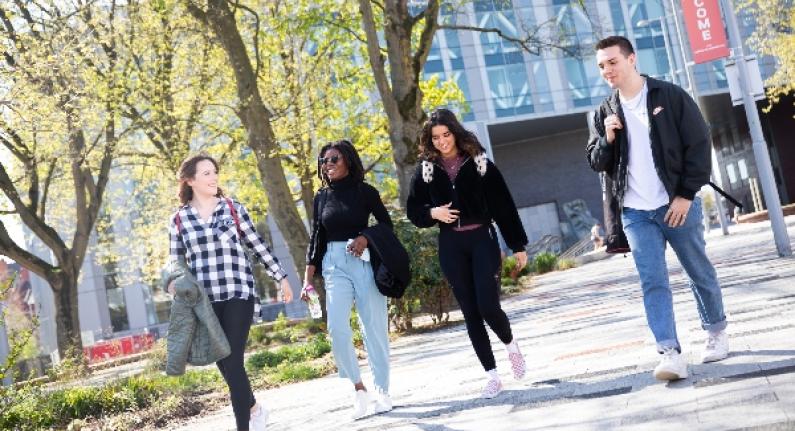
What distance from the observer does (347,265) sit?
23.4 feet

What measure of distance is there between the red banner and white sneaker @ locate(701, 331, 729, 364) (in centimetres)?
1363

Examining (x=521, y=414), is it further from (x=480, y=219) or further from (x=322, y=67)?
(x=322, y=67)

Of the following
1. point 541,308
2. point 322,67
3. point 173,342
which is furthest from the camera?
point 322,67

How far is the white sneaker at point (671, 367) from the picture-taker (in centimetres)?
546

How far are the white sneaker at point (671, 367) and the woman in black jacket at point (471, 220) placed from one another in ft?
4.54

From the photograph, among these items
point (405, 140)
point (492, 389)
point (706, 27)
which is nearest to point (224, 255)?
point (492, 389)

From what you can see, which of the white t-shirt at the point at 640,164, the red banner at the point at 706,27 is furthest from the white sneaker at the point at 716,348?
the red banner at the point at 706,27

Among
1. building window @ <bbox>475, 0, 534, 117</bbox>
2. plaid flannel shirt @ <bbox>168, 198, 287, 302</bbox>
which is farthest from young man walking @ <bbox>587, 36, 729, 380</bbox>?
building window @ <bbox>475, 0, 534, 117</bbox>

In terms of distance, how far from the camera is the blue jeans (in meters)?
5.83

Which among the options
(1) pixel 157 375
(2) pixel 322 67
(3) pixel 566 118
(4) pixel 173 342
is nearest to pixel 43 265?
(2) pixel 322 67

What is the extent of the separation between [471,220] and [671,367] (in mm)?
1801

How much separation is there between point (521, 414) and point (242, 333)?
1.80m

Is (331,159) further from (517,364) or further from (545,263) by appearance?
(545,263)

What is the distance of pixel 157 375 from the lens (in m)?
13.0
